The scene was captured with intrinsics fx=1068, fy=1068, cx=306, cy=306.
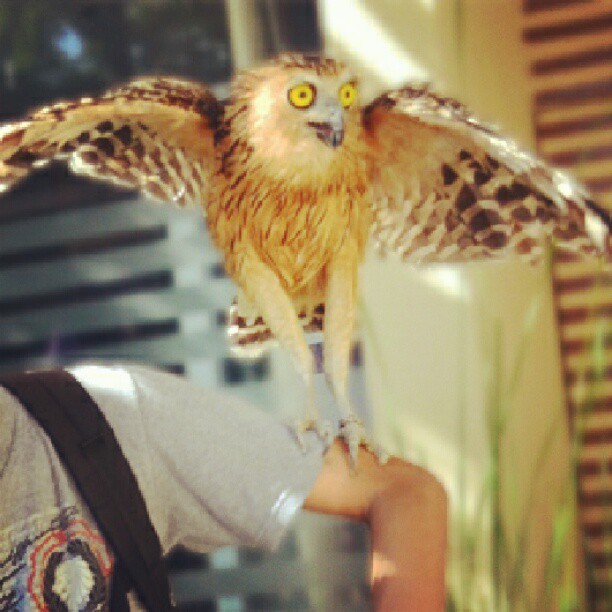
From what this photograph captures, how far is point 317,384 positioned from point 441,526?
0.12 m

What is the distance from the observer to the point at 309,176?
607 millimetres

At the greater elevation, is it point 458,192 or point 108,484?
point 458,192

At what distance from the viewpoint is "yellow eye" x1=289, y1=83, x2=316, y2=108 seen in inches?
22.7

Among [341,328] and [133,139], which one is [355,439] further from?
[133,139]

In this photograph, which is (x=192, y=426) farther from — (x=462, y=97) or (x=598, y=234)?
(x=462, y=97)

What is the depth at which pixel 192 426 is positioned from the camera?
2.29 ft

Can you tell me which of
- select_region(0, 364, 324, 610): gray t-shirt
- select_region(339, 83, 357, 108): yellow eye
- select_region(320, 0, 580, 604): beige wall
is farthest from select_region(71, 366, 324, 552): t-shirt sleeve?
select_region(320, 0, 580, 604): beige wall

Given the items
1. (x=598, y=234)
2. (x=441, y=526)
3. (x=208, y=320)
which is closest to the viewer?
(x=598, y=234)

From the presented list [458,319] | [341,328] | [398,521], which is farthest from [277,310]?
[458,319]

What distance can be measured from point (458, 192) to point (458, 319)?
2.30 ft

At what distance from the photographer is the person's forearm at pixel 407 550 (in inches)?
24.8

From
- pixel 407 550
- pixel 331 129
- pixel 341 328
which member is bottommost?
pixel 407 550

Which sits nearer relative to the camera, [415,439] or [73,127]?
[73,127]

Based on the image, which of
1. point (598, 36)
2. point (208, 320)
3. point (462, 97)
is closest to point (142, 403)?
point (462, 97)
